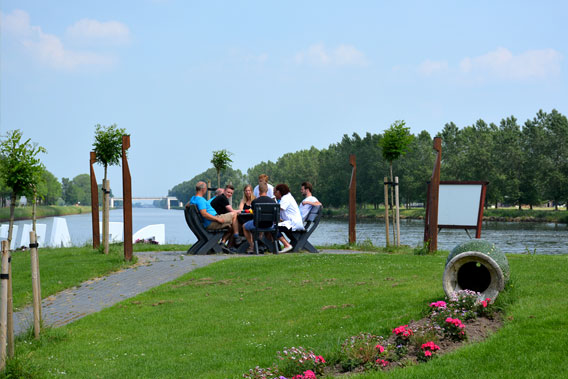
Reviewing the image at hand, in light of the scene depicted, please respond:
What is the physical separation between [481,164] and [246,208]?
202 feet

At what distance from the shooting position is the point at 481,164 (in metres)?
72.3

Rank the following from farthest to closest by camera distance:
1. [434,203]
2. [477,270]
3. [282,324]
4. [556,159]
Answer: [556,159] → [434,203] → [477,270] → [282,324]

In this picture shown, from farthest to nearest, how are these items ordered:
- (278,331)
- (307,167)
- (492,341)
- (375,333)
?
(307,167), (278,331), (375,333), (492,341)

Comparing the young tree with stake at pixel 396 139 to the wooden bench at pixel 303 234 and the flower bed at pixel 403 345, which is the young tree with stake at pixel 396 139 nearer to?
the wooden bench at pixel 303 234

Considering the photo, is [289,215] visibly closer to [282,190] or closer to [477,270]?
[282,190]

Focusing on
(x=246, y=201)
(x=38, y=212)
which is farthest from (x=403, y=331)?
(x=38, y=212)

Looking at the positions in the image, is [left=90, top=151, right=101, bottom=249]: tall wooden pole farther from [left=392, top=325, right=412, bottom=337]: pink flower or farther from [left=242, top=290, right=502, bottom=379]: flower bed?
[left=392, top=325, right=412, bottom=337]: pink flower

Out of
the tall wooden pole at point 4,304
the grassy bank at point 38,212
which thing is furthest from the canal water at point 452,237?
the grassy bank at point 38,212

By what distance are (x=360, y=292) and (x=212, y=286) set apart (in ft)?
9.38

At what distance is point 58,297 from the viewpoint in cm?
1059


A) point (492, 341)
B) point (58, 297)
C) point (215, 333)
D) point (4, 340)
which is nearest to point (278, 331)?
point (215, 333)

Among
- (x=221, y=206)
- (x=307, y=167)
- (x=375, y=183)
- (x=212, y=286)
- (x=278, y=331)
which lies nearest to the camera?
(x=278, y=331)

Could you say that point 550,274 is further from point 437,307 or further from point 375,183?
point 375,183

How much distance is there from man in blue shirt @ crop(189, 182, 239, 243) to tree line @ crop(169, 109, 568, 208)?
162ft
